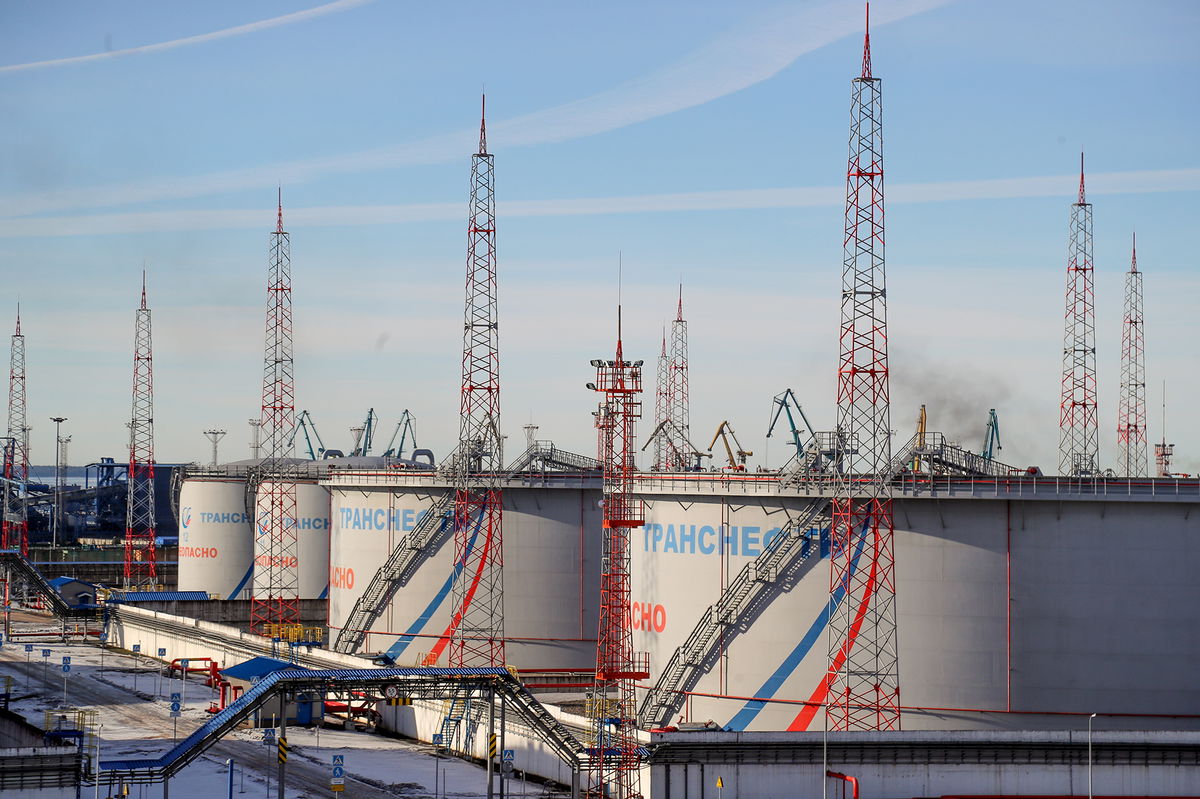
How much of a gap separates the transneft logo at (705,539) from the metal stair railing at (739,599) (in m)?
0.52

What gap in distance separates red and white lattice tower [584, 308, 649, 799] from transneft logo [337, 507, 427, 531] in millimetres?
19576

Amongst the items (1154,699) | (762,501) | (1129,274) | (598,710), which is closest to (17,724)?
(598,710)

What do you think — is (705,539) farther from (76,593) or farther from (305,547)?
(76,593)

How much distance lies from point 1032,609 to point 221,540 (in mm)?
75951

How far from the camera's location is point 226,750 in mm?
63062

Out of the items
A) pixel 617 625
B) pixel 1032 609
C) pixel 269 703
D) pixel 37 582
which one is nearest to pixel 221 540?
pixel 37 582

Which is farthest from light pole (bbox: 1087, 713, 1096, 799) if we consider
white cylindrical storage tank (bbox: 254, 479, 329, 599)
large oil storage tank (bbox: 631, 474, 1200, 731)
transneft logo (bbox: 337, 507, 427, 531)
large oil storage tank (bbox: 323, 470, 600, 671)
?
white cylindrical storage tank (bbox: 254, 479, 329, 599)

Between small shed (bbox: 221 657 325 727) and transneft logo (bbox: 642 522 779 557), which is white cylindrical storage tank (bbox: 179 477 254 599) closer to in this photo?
small shed (bbox: 221 657 325 727)

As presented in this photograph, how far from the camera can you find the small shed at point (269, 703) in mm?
67250

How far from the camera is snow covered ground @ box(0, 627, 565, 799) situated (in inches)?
2146

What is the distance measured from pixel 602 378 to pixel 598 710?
13.9 m

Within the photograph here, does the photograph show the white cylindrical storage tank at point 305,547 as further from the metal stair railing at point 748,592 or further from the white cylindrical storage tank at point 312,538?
the metal stair railing at point 748,592

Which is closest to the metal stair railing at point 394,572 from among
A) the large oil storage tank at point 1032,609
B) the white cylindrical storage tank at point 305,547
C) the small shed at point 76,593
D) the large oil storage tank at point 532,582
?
the large oil storage tank at point 532,582

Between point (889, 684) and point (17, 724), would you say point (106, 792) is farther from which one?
point (889, 684)
